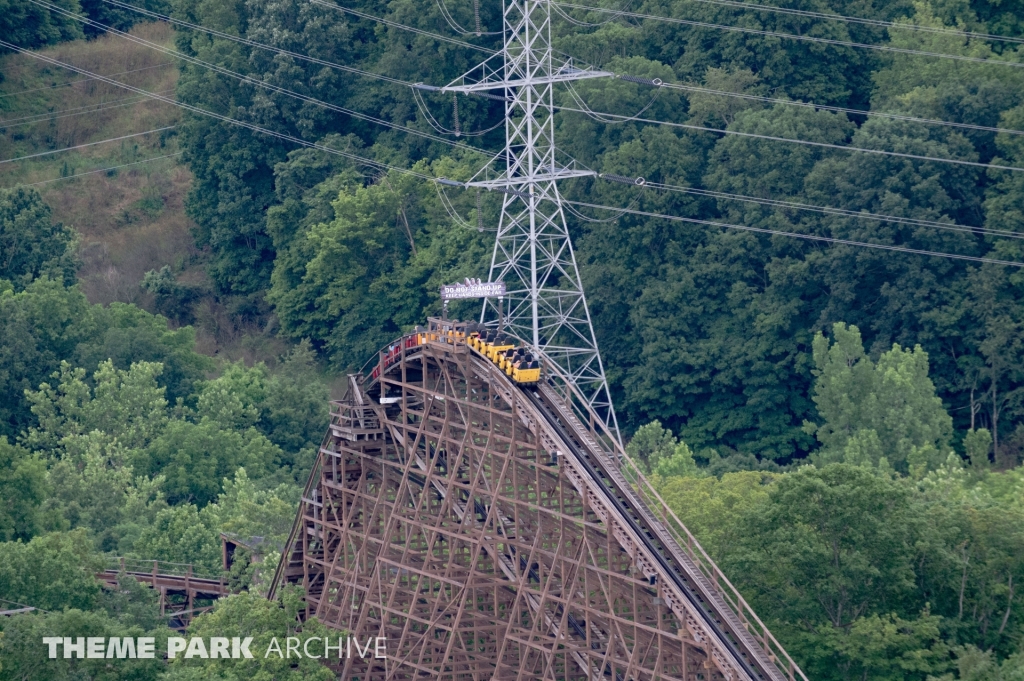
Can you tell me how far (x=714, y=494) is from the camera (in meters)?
82.2

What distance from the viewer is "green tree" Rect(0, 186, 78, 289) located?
12019 centimetres

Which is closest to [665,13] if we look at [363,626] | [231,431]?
[231,431]

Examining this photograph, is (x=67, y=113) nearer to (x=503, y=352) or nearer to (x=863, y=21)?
(x=863, y=21)

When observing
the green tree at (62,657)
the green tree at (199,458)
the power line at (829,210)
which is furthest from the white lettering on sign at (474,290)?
the green tree at (199,458)

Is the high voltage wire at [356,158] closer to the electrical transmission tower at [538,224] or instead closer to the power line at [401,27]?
the electrical transmission tower at [538,224]

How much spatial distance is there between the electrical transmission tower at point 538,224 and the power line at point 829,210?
4.11 m

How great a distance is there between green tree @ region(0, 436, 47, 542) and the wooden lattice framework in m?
14.8

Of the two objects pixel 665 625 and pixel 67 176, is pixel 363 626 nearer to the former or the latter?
pixel 665 625

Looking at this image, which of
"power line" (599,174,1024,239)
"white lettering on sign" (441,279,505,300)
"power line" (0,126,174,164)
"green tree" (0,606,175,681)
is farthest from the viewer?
"power line" (0,126,174,164)

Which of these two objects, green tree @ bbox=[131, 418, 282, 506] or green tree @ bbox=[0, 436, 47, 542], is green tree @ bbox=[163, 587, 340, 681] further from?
green tree @ bbox=[131, 418, 282, 506]

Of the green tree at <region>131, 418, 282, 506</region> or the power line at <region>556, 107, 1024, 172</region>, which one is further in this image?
the green tree at <region>131, 418, 282, 506</region>

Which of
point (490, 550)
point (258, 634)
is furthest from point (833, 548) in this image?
point (258, 634)

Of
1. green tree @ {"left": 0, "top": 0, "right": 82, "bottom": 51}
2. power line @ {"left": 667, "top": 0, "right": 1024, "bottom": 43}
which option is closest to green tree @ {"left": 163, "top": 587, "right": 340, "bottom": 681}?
power line @ {"left": 667, "top": 0, "right": 1024, "bottom": 43}

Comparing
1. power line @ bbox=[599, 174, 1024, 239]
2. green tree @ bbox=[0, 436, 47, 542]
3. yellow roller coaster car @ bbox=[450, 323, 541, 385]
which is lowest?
green tree @ bbox=[0, 436, 47, 542]
